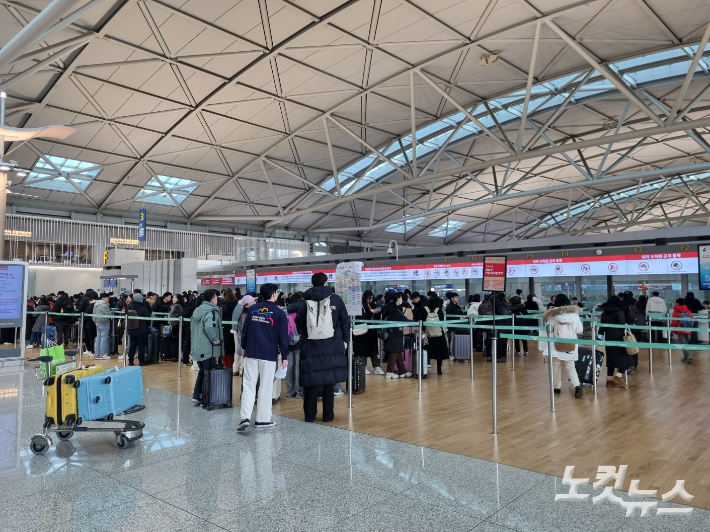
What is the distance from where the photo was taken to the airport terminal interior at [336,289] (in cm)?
389

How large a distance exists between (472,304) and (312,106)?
10.9 metres

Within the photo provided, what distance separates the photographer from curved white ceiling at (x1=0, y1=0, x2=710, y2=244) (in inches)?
532

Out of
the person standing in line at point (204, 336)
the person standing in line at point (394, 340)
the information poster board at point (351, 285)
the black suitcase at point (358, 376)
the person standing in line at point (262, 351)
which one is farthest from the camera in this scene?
the person standing in line at point (394, 340)

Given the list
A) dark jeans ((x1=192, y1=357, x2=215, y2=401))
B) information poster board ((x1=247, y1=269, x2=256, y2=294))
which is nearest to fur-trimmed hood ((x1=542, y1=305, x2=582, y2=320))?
dark jeans ((x1=192, y1=357, x2=215, y2=401))

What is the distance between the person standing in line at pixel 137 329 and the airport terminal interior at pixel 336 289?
2.9 inches

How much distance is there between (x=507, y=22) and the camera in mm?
14242

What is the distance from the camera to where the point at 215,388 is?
6.54 meters

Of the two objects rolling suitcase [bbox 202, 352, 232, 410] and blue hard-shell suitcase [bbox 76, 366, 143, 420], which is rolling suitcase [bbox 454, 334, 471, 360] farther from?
blue hard-shell suitcase [bbox 76, 366, 143, 420]

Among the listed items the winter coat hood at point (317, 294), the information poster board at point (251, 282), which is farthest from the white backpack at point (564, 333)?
the information poster board at point (251, 282)

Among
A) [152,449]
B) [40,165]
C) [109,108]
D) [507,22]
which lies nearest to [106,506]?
[152,449]

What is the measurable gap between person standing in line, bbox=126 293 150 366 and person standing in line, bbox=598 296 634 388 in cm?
927

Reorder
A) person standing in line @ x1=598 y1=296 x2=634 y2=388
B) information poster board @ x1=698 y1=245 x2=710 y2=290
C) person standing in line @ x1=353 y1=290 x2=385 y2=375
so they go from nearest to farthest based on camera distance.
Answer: person standing in line @ x1=598 y1=296 x2=634 y2=388, person standing in line @ x1=353 y1=290 x2=385 y2=375, information poster board @ x1=698 y1=245 x2=710 y2=290

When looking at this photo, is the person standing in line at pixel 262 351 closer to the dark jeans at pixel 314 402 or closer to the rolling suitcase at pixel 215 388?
the dark jeans at pixel 314 402

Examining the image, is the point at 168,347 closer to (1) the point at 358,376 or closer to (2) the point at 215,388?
(2) the point at 215,388
